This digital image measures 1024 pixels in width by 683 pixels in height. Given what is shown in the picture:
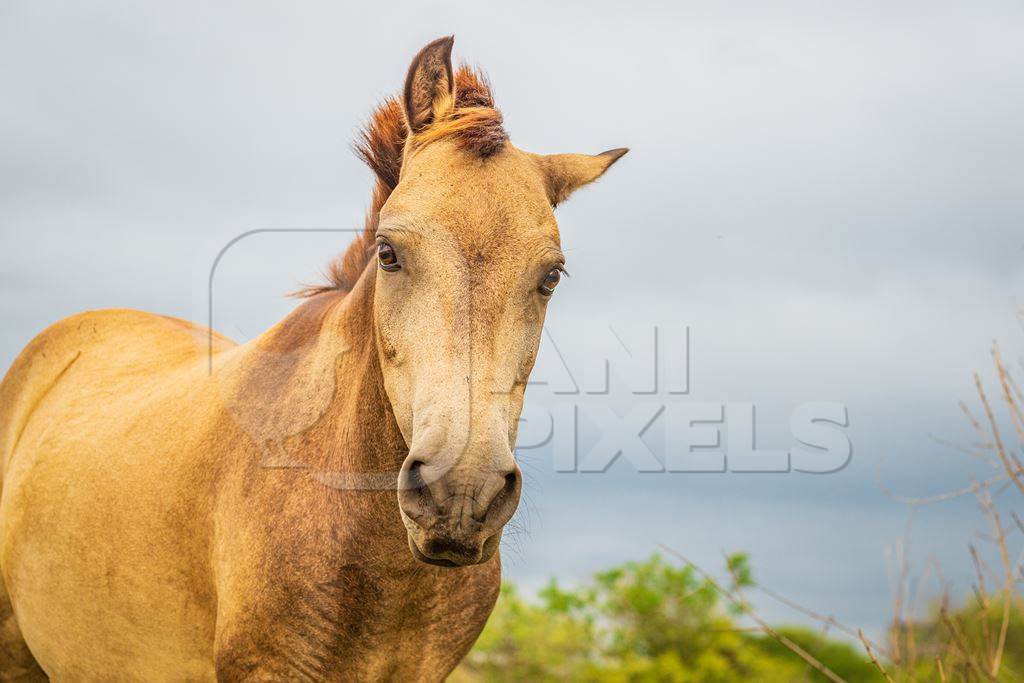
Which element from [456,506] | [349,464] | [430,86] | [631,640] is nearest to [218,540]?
[349,464]

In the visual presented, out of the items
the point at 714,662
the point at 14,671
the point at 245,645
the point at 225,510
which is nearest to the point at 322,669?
the point at 245,645

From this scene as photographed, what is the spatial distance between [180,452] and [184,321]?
2.34 meters

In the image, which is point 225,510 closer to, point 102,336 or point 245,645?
point 245,645

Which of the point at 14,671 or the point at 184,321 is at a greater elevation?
the point at 184,321

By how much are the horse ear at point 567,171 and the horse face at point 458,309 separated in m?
0.22

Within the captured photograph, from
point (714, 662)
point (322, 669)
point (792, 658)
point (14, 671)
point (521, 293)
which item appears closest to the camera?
point (521, 293)

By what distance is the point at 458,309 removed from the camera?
291 centimetres

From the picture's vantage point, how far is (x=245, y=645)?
337 centimetres

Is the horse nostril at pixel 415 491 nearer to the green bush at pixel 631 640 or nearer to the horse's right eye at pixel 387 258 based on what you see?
the horse's right eye at pixel 387 258

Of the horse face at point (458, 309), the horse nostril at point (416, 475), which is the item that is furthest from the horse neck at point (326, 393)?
the horse nostril at point (416, 475)

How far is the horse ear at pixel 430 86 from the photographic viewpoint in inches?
136

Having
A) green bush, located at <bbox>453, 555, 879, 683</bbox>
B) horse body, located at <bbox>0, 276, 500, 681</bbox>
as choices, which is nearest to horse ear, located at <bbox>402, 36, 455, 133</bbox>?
horse body, located at <bbox>0, 276, 500, 681</bbox>

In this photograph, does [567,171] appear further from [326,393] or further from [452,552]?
[452,552]

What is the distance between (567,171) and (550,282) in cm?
75
